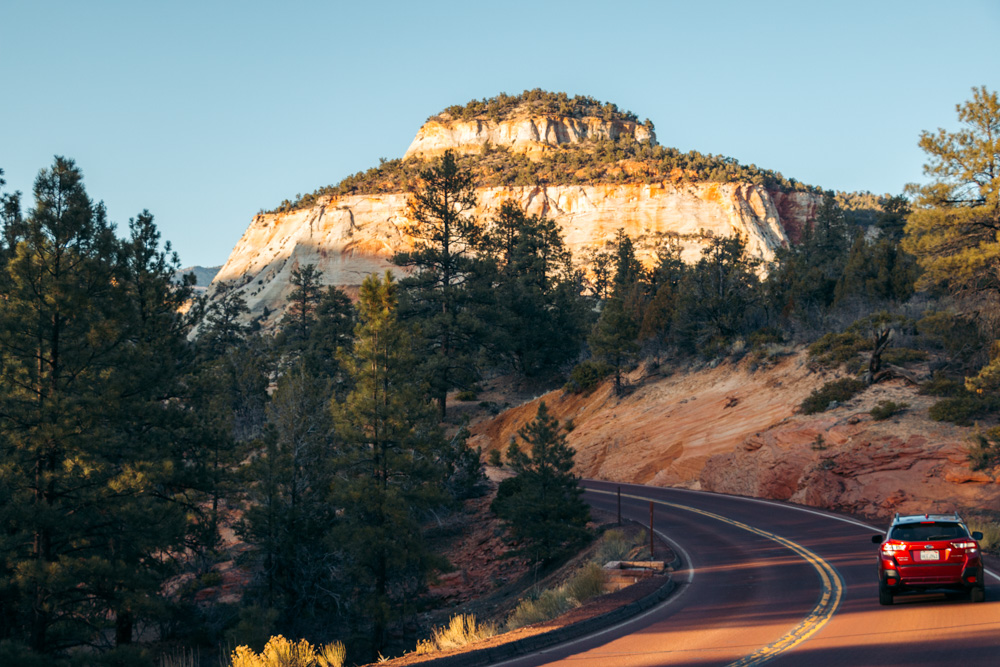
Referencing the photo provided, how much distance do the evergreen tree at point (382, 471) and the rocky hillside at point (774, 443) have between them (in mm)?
6511

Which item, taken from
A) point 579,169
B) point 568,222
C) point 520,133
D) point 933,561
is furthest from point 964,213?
point 520,133

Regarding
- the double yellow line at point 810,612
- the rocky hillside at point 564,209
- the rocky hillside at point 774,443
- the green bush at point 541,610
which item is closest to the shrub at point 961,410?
the rocky hillside at point 774,443

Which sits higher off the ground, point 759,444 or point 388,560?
point 759,444

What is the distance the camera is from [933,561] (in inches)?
461

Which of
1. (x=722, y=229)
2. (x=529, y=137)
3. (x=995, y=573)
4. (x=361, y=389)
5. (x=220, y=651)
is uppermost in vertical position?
(x=529, y=137)

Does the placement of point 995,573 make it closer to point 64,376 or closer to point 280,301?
point 64,376

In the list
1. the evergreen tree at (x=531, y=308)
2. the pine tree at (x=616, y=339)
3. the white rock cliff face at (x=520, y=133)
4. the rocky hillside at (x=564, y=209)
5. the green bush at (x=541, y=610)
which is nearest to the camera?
the green bush at (x=541, y=610)

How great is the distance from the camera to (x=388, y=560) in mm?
24094

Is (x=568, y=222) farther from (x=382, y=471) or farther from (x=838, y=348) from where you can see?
(x=382, y=471)

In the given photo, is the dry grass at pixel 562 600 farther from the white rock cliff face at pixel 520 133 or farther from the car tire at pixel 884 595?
the white rock cliff face at pixel 520 133

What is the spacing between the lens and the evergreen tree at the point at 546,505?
23453mm

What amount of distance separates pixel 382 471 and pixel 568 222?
84.4 meters

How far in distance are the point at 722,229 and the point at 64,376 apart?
91.9m

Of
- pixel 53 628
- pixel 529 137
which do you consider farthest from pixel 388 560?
pixel 529 137
